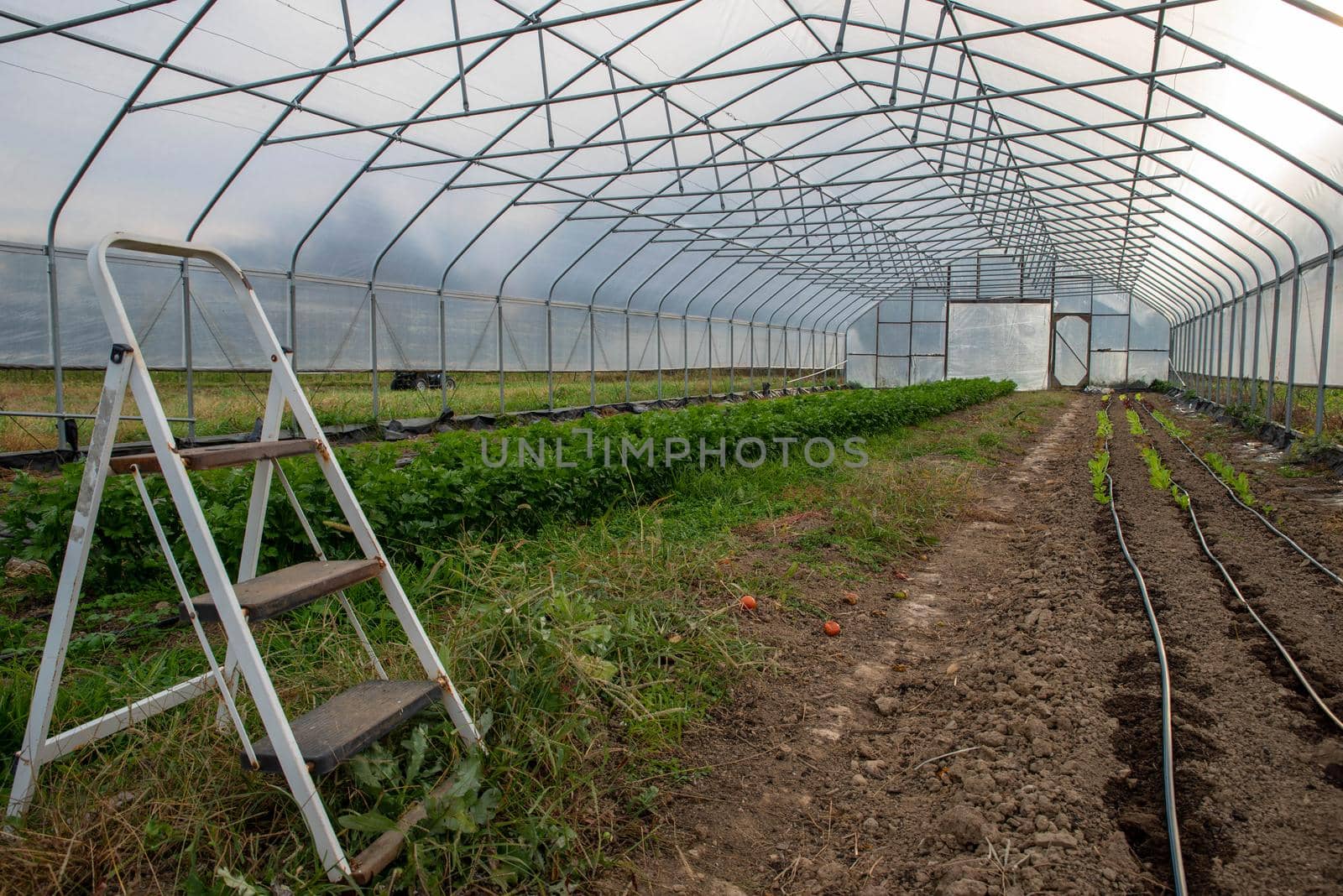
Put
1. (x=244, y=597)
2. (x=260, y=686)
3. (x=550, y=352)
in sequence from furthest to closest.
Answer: (x=550, y=352), (x=244, y=597), (x=260, y=686)

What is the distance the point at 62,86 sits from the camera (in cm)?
781

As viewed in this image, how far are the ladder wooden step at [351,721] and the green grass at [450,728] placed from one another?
0.13m

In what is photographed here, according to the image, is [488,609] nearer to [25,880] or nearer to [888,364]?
[25,880]

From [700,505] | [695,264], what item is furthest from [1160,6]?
[695,264]

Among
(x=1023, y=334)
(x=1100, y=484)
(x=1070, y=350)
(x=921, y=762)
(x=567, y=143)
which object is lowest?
(x=921, y=762)

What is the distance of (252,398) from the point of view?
506 inches

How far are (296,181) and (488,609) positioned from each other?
9.22m

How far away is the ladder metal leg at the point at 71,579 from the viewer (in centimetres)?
219

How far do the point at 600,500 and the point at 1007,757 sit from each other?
4129 mm

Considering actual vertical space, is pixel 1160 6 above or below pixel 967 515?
above

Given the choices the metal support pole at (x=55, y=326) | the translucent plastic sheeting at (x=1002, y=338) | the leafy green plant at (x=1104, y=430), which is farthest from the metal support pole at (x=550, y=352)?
the translucent plastic sheeting at (x=1002, y=338)

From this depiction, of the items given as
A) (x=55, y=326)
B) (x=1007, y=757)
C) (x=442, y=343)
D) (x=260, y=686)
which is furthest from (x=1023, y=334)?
(x=260, y=686)

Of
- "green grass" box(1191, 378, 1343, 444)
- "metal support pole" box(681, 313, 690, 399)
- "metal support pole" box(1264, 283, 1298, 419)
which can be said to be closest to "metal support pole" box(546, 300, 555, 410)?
"metal support pole" box(681, 313, 690, 399)

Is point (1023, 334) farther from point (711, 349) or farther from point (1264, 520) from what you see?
point (1264, 520)
